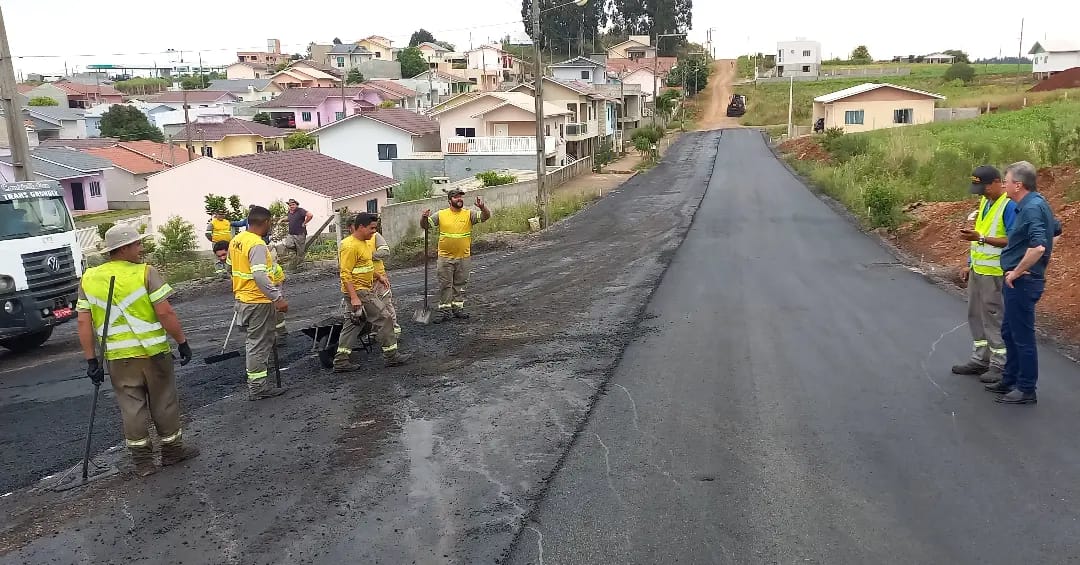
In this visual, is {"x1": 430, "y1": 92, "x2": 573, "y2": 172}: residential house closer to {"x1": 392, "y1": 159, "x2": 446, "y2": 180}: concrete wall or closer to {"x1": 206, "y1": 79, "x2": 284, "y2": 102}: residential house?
{"x1": 392, "y1": 159, "x2": 446, "y2": 180}: concrete wall

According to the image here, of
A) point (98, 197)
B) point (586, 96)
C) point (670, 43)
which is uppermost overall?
point (670, 43)

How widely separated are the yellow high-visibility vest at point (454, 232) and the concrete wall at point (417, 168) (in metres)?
31.8

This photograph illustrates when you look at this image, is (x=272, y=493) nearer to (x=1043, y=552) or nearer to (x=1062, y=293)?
(x=1043, y=552)

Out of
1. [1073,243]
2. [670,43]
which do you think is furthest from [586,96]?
[670,43]

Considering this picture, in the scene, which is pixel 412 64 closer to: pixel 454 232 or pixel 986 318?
pixel 454 232

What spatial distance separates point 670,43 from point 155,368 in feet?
390

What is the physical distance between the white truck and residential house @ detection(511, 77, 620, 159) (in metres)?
35.5

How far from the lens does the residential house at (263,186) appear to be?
28.2m

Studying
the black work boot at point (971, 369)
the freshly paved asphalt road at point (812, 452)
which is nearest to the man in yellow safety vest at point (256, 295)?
the freshly paved asphalt road at point (812, 452)

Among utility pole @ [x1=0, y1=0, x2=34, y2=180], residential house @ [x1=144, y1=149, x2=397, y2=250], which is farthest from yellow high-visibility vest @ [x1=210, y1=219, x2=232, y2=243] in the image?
residential house @ [x1=144, y1=149, x2=397, y2=250]

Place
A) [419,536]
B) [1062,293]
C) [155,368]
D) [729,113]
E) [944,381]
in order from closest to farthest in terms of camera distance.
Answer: [419,536], [155,368], [944,381], [1062,293], [729,113]

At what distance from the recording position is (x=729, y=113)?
255ft

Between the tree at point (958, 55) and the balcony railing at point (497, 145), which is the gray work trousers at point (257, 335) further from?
the tree at point (958, 55)

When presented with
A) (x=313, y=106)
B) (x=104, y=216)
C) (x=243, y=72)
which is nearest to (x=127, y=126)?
(x=313, y=106)
